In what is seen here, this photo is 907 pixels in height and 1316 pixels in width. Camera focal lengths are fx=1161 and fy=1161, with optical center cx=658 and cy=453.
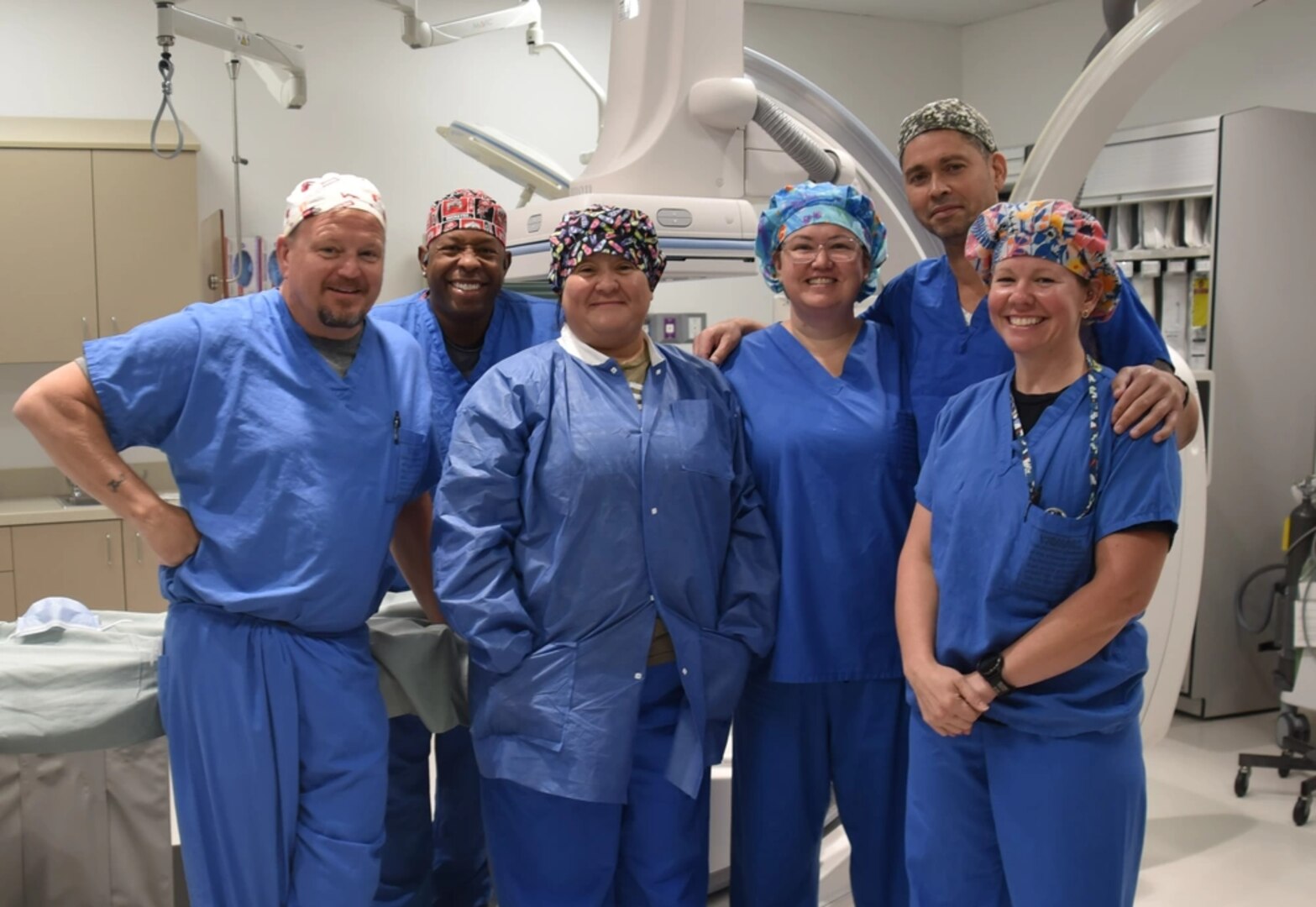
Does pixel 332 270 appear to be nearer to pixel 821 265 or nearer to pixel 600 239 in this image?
pixel 600 239

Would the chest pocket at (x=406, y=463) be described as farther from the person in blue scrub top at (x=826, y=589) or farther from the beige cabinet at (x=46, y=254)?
the beige cabinet at (x=46, y=254)

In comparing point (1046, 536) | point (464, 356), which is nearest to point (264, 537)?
point (464, 356)

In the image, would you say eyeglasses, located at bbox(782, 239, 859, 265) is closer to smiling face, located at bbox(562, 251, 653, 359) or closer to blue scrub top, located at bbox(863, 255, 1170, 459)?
blue scrub top, located at bbox(863, 255, 1170, 459)

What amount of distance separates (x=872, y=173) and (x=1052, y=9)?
3183 mm

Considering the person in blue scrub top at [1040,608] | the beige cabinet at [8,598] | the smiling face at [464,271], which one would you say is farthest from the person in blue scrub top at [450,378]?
the beige cabinet at [8,598]

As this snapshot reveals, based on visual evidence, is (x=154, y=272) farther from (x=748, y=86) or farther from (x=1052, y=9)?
(x=1052, y=9)

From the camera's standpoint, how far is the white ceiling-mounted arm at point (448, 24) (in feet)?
9.62

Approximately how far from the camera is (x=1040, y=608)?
160 centimetres

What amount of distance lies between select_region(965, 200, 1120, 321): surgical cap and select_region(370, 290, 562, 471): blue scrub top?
3.08 feet

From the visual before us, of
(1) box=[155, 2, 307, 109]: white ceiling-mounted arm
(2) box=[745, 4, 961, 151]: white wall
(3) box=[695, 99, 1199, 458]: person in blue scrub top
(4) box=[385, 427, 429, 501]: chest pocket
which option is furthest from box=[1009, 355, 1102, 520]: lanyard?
(2) box=[745, 4, 961, 151]: white wall

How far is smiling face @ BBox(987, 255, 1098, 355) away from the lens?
5.27ft

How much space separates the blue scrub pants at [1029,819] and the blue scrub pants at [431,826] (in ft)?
3.40

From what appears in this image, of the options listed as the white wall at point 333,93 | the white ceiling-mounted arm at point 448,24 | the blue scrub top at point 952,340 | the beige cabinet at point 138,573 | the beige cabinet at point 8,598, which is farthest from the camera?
the white wall at point 333,93

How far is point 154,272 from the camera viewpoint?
4.06 metres
